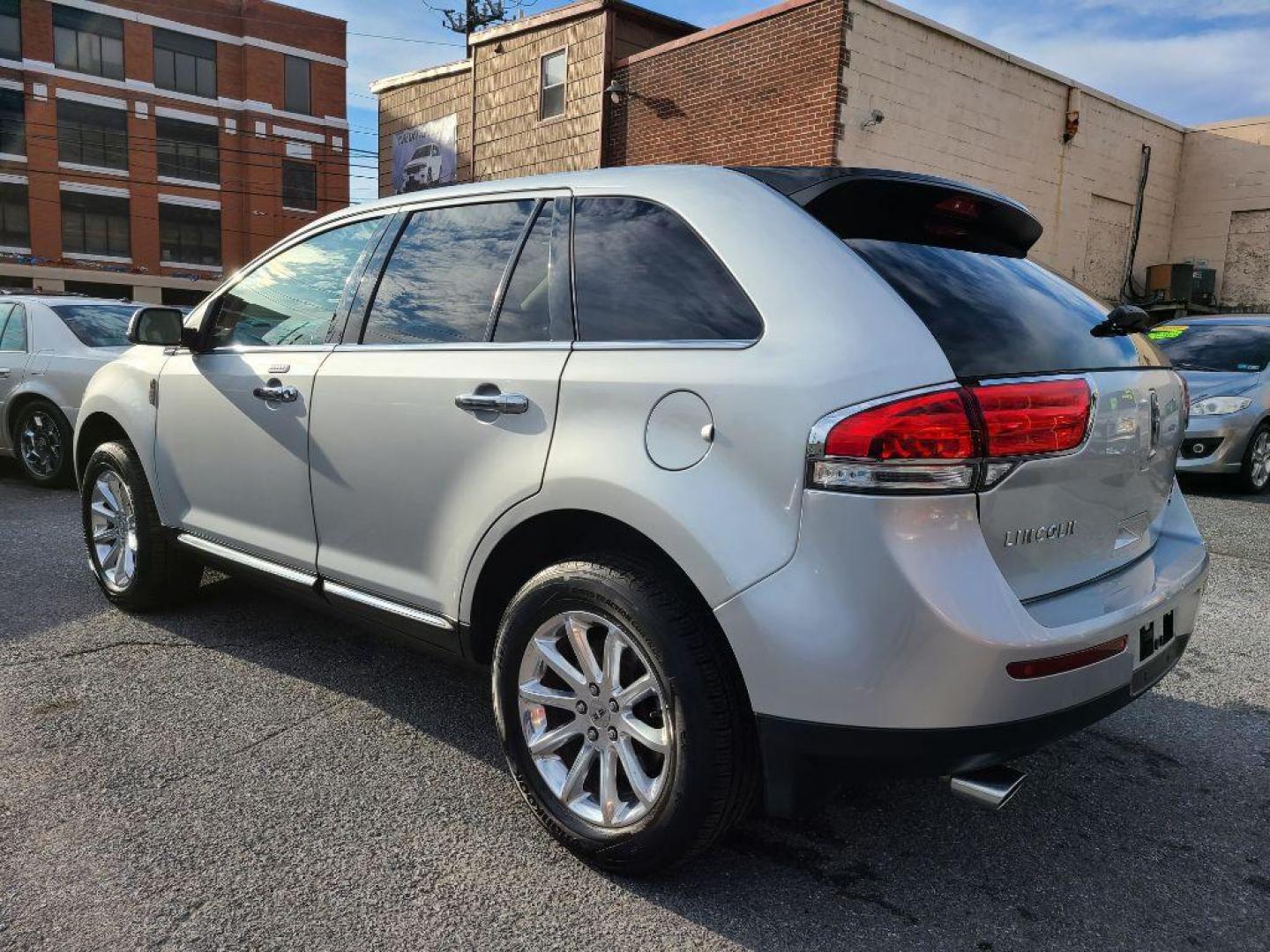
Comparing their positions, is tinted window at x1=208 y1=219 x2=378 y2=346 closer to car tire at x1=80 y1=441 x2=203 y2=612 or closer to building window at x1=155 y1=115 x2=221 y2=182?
car tire at x1=80 y1=441 x2=203 y2=612

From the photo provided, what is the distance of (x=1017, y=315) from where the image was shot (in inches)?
89.0

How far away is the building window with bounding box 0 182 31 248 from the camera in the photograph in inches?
1497

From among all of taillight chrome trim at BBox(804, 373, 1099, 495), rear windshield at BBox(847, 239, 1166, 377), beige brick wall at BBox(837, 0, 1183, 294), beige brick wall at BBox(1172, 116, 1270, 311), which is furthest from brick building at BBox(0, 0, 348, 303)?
taillight chrome trim at BBox(804, 373, 1099, 495)

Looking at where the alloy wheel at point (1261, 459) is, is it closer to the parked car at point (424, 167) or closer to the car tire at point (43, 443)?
the car tire at point (43, 443)

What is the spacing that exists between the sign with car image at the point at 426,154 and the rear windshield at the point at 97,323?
13356mm

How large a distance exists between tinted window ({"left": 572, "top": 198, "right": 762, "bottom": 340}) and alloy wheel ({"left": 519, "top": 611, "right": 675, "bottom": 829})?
2.41 ft

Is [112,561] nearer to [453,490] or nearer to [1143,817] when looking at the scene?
[453,490]

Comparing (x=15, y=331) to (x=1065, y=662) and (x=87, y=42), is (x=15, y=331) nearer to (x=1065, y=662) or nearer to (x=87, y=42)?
(x=1065, y=662)

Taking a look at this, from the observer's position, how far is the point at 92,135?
39938mm

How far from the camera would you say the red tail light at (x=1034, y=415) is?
6.34 ft

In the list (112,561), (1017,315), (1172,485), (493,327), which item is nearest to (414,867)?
(493,327)

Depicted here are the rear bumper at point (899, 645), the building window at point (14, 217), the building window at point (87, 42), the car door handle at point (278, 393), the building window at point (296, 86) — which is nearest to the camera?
the rear bumper at point (899, 645)

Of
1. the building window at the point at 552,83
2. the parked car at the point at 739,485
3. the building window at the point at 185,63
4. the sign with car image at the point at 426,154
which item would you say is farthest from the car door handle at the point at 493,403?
the building window at the point at 185,63

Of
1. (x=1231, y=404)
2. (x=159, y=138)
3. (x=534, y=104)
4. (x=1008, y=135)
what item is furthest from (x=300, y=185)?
(x=1231, y=404)
